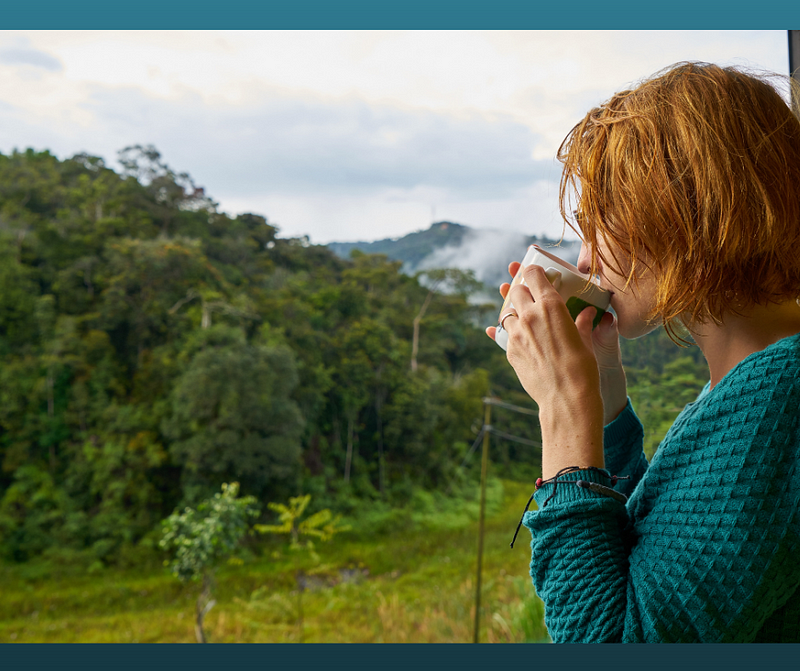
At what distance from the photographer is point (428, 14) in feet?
2.05

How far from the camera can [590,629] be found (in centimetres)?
36

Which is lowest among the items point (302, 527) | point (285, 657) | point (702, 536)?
point (302, 527)

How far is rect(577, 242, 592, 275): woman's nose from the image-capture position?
1.56 feet

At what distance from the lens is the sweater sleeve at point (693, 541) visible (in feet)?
1.08

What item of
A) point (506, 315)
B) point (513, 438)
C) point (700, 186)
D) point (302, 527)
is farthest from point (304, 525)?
point (700, 186)

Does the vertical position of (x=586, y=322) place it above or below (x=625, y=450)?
above

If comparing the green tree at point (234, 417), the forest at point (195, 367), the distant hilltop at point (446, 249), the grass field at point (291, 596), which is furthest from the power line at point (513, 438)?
the green tree at point (234, 417)

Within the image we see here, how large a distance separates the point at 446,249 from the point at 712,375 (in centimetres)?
378

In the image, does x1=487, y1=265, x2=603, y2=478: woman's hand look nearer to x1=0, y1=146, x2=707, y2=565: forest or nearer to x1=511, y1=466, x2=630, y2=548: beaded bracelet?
x1=511, y1=466, x2=630, y2=548: beaded bracelet

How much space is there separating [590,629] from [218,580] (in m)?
3.58

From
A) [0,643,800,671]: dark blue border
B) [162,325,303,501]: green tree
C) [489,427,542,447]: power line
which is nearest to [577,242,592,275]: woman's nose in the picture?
[0,643,800,671]: dark blue border

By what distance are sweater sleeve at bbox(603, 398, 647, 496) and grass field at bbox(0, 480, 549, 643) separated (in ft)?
8.81

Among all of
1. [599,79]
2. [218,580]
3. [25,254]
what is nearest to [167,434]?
[218,580]

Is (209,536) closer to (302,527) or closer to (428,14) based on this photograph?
(302,527)
